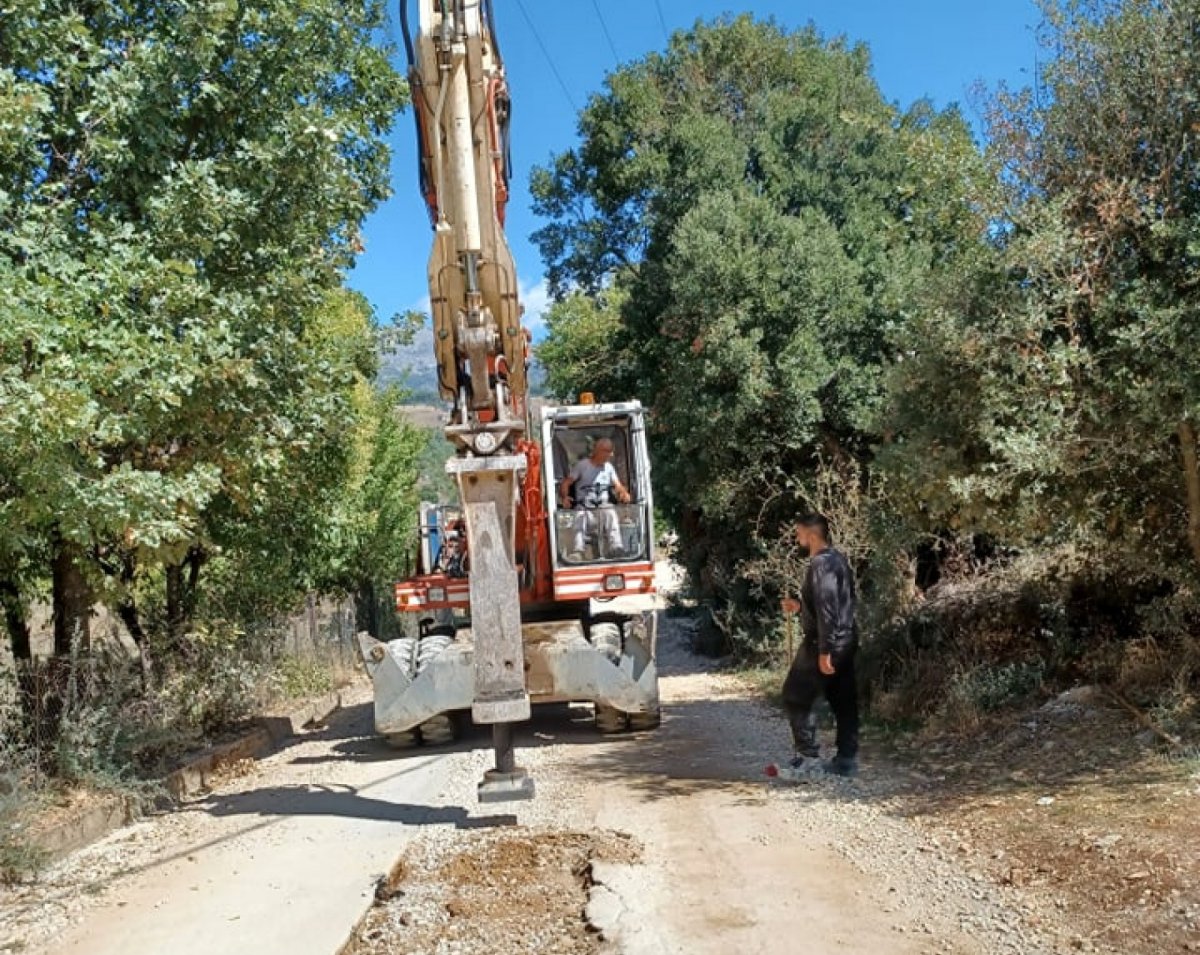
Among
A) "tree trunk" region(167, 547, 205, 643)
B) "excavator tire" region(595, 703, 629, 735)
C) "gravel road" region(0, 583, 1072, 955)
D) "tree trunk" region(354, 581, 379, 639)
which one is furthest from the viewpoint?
"tree trunk" region(354, 581, 379, 639)

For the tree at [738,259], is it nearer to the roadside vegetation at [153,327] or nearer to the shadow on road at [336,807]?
the roadside vegetation at [153,327]

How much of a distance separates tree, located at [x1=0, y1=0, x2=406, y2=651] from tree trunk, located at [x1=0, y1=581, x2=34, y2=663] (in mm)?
60

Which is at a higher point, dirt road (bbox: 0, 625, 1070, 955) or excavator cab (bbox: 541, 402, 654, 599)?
excavator cab (bbox: 541, 402, 654, 599)

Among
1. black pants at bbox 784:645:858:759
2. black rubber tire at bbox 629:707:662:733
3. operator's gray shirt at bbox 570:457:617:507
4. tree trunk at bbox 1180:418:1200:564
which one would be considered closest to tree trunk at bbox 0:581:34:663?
operator's gray shirt at bbox 570:457:617:507

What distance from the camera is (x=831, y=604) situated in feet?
28.1

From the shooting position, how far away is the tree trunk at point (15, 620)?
436 inches

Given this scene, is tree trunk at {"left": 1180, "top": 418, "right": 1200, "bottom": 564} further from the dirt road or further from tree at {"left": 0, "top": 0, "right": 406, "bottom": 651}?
tree at {"left": 0, "top": 0, "right": 406, "bottom": 651}

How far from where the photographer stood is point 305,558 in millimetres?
15945

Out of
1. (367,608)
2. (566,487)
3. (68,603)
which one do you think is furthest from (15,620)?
(367,608)

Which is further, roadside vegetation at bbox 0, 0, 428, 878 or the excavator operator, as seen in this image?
the excavator operator

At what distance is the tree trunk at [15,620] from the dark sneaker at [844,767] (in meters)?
7.21

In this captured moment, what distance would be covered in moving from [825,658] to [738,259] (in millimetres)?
10782

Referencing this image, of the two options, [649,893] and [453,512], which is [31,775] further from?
[453,512]

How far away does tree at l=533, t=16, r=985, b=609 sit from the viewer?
1808 centimetres
